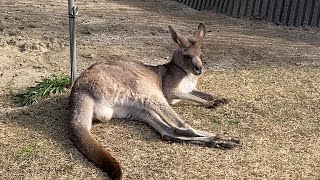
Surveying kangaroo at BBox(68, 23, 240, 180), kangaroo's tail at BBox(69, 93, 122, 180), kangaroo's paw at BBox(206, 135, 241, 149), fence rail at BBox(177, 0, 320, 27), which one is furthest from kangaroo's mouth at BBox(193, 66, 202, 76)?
fence rail at BBox(177, 0, 320, 27)

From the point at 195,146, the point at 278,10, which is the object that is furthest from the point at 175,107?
the point at 278,10

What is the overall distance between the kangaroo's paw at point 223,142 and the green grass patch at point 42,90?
6.22ft

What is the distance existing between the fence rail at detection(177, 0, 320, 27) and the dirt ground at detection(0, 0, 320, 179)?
0.17 metres

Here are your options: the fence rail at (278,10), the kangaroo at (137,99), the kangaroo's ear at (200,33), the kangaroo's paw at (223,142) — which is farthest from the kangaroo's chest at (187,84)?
the fence rail at (278,10)

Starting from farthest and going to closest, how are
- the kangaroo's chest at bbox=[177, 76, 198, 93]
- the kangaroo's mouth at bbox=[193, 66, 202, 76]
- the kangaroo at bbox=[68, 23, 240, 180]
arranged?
the kangaroo's chest at bbox=[177, 76, 198, 93] → the kangaroo's mouth at bbox=[193, 66, 202, 76] → the kangaroo at bbox=[68, 23, 240, 180]

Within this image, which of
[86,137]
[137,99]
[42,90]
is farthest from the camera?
[42,90]

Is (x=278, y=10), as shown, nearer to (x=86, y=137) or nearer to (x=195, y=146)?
(x=195, y=146)

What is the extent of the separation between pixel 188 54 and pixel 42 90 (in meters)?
1.53

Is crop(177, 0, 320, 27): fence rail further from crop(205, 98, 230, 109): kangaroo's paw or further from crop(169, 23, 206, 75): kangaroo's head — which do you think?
crop(205, 98, 230, 109): kangaroo's paw

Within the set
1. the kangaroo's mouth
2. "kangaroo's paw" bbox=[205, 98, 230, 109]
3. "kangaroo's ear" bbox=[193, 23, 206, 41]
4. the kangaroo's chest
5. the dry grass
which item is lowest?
the dry grass

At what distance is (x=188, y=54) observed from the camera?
5.36 m

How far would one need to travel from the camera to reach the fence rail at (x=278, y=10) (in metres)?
8.51

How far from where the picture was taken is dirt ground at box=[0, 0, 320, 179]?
4.19m

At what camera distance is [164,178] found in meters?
3.99
